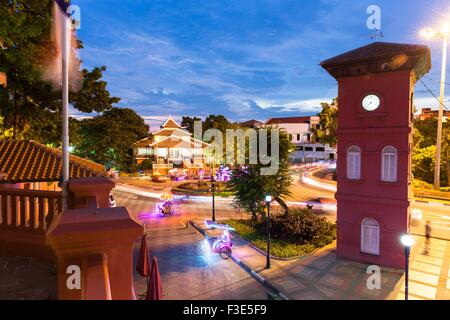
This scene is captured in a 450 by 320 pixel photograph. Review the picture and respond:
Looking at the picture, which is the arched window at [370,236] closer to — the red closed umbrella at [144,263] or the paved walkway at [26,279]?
the red closed umbrella at [144,263]

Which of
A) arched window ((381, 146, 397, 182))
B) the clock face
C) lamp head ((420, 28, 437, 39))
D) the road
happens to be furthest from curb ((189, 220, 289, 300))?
lamp head ((420, 28, 437, 39))

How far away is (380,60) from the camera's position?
1550 centimetres

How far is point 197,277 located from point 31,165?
838 cm

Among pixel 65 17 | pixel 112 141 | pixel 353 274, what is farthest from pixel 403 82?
pixel 112 141

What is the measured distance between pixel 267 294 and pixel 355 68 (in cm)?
1240

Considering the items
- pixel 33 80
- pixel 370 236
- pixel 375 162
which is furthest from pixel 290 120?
pixel 33 80

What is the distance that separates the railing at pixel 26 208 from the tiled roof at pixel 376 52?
50.4 ft

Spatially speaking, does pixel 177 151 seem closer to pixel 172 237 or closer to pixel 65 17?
pixel 172 237

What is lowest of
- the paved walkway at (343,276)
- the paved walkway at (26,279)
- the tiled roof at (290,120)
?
the paved walkway at (343,276)

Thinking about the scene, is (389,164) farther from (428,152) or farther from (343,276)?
(428,152)

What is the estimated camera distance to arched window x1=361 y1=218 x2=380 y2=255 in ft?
52.0

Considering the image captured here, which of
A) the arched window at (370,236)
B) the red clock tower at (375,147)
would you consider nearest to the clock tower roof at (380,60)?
the red clock tower at (375,147)

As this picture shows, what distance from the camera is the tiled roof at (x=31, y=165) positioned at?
1100cm

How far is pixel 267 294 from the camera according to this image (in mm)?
12320
